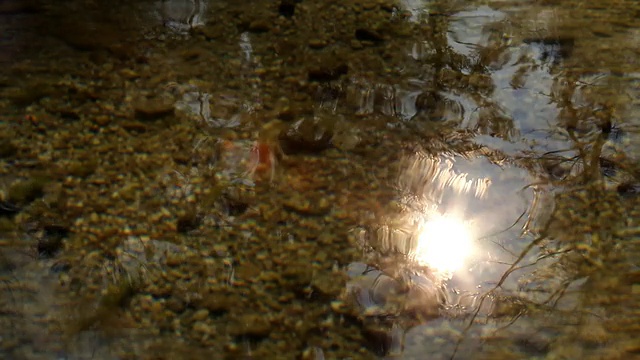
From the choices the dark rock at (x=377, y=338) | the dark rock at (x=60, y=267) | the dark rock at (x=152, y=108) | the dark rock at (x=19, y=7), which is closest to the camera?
the dark rock at (x=377, y=338)

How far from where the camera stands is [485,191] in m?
2.41

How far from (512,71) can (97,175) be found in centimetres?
186

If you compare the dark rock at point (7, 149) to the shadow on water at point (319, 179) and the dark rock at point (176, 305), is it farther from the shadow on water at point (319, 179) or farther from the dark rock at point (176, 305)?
the dark rock at point (176, 305)

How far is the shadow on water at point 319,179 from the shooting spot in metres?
1.95

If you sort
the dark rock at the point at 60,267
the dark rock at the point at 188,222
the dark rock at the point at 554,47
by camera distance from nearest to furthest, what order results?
the dark rock at the point at 60,267
the dark rock at the point at 188,222
the dark rock at the point at 554,47

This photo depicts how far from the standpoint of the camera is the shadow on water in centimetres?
195

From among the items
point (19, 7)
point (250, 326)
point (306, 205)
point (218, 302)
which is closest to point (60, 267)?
point (218, 302)

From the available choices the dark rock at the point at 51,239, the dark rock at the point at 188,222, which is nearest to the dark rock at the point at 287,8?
the dark rock at the point at 188,222

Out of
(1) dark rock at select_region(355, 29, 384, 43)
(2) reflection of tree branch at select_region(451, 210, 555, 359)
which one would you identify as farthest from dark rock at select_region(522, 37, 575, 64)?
(2) reflection of tree branch at select_region(451, 210, 555, 359)

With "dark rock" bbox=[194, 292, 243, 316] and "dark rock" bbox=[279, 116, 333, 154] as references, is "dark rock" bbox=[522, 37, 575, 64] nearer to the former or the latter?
"dark rock" bbox=[279, 116, 333, 154]

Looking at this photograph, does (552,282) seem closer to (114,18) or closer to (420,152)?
(420,152)

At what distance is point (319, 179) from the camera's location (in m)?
2.43

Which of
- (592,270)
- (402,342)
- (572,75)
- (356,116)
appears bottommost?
(402,342)

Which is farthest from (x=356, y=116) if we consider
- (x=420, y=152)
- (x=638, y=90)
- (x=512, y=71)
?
(x=638, y=90)
